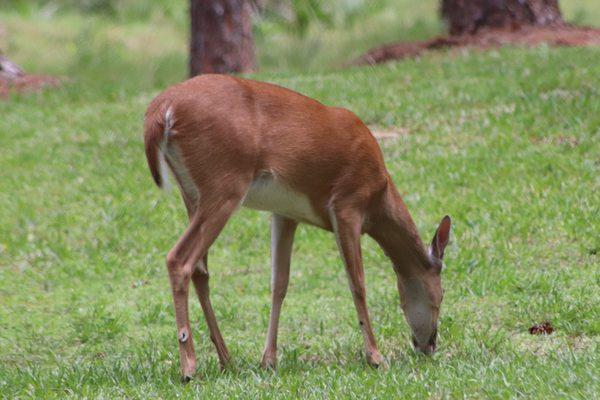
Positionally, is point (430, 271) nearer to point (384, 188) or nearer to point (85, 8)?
point (384, 188)

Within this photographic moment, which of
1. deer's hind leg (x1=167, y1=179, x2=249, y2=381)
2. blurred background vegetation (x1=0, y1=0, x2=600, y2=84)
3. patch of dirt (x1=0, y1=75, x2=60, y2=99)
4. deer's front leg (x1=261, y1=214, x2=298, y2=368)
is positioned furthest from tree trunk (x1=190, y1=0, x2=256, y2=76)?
deer's hind leg (x1=167, y1=179, x2=249, y2=381)

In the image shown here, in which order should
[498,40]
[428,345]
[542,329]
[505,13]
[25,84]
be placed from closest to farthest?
1. [428,345]
2. [542,329]
3. [498,40]
4. [505,13]
5. [25,84]

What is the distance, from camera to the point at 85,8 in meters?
26.6

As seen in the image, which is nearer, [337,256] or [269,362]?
[269,362]

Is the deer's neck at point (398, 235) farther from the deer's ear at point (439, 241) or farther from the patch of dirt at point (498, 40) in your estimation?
the patch of dirt at point (498, 40)

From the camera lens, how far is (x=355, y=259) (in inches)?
262

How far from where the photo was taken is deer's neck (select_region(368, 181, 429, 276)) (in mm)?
6930

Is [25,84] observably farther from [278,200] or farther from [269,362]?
[278,200]

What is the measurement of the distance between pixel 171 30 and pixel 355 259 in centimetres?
1956

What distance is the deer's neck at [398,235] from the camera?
22.7ft

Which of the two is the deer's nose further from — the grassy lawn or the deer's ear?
the deer's ear

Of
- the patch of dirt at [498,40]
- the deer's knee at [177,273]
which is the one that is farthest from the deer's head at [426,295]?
the patch of dirt at [498,40]

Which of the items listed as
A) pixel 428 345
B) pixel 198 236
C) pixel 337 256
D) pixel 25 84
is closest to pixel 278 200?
pixel 198 236

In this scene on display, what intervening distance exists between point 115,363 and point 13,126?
7722 mm
